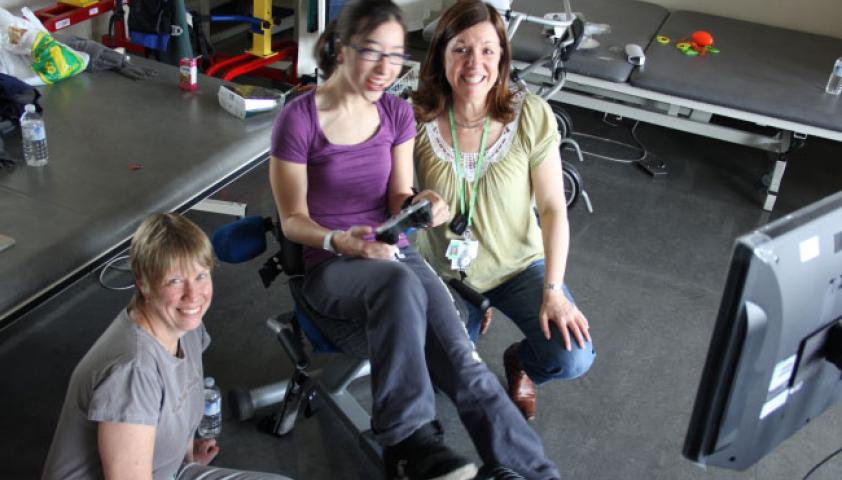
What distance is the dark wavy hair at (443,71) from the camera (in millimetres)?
2295

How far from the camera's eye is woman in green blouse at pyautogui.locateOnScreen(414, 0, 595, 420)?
231 cm

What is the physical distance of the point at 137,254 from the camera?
1656mm

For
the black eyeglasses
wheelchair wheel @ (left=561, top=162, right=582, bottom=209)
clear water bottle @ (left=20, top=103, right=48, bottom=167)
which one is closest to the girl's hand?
the black eyeglasses

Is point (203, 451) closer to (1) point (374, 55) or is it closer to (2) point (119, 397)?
(2) point (119, 397)

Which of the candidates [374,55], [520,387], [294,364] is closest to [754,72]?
[520,387]

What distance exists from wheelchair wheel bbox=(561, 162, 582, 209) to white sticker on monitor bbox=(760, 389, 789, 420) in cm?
243

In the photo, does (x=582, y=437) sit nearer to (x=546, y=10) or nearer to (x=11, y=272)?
(x=11, y=272)

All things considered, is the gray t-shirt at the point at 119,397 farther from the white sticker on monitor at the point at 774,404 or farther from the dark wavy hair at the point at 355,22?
the white sticker on monitor at the point at 774,404

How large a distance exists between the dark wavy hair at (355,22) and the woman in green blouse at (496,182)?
0.23 metres

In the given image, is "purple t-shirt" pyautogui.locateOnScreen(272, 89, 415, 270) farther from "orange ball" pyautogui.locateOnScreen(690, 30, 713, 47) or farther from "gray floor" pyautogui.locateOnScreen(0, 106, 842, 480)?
"orange ball" pyautogui.locateOnScreen(690, 30, 713, 47)

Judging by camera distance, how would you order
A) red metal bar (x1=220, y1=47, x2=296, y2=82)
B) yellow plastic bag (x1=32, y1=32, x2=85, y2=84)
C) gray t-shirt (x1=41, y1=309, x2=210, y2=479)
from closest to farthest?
gray t-shirt (x1=41, y1=309, x2=210, y2=479), yellow plastic bag (x1=32, y1=32, x2=85, y2=84), red metal bar (x1=220, y1=47, x2=296, y2=82)

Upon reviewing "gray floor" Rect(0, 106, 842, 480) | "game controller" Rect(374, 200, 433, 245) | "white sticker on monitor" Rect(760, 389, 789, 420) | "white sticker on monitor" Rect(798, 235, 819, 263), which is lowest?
"gray floor" Rect(0, 106, 842, 480)

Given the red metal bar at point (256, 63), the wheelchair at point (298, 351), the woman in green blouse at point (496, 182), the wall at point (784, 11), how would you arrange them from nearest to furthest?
the wheelchair at point (298, 351)
the woman in green blouse at point (496, 182)
the red metal bar at point (256, 63)
the wall at point (784, 11)

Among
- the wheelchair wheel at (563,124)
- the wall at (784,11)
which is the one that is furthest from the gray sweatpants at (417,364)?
the wall at (784,11)
